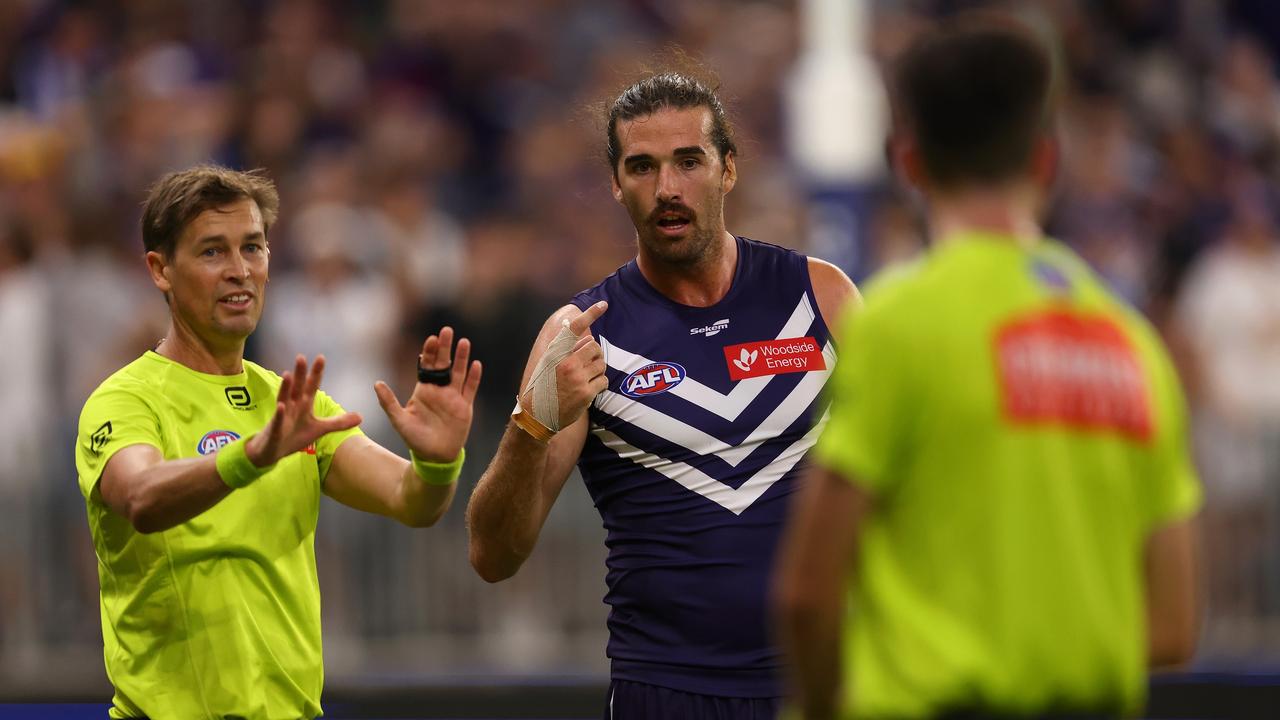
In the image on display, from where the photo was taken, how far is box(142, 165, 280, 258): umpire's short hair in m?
4.83

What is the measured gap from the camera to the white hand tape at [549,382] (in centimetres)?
486

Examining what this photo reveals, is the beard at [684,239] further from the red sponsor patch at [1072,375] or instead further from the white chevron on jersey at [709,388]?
the red sponsor patch at [1072,375]

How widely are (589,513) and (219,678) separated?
6.35 meters

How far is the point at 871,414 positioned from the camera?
2.93 meters

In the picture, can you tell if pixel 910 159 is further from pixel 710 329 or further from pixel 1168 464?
pixel 710 329

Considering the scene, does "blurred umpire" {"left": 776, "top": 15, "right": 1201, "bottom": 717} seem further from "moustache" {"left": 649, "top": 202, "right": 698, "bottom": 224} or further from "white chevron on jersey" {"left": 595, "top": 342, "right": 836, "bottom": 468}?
"moustache" {"left": 649, "top": 202, "right": 698, "bottom": 224}

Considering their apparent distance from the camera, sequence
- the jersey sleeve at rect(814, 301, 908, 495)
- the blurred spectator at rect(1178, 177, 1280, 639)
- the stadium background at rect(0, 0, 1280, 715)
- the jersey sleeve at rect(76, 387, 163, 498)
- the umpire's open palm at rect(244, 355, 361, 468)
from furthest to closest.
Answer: the blurred spectator at rect(1178, 177, 1280, 639) < the stadium background at rect(0, 0, 1280, 715) < the jersey sleeve at rect(76, 387, 163, 498) < the umpire's open palm at rect(244, 355, 361, 468) < the jersey sleeve at rect(814, 301, 908, 495)

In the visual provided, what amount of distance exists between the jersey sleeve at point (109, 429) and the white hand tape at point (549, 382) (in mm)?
992

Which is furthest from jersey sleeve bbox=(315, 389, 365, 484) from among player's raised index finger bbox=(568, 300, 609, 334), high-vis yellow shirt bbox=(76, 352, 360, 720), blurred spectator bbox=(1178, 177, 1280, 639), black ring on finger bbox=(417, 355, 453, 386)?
blurred spectator bbox=(1178, 177, 1280, 639)

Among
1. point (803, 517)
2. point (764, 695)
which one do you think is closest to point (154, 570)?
point (764, 695)

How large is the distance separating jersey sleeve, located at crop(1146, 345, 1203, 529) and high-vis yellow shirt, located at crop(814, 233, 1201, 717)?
5 cm

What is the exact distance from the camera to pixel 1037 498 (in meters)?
2.94

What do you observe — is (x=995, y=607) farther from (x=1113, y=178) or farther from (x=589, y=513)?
(x=1113, y=178)

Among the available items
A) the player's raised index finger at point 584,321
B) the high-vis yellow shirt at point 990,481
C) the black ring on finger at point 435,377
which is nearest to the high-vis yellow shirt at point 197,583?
the black ring on finger at point 435,377
